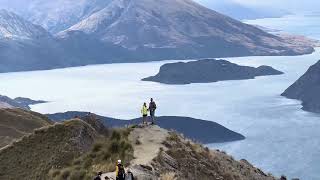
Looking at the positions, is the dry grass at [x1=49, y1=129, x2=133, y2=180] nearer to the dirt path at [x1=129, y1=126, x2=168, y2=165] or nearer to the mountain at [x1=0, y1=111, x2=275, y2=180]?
the mountain at [x1=0, y1=111, x2=275, y2=180]

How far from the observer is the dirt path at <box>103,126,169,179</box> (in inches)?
1390

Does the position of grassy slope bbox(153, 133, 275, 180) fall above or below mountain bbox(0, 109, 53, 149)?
above

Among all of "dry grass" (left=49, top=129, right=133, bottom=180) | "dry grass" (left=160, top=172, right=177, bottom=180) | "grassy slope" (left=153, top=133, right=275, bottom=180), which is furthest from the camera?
"grassy slope" (left=153, top=133, right=275, bottom=180)

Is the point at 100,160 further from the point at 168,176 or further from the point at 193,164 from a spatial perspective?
the point at 168,176

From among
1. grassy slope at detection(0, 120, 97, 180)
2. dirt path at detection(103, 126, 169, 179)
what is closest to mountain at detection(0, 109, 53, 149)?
grassy slope at detection(0, 120, 97, 180)

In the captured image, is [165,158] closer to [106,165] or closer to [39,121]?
[106,165]

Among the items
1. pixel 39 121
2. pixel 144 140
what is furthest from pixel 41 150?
pixel 39 121

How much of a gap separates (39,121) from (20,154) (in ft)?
144

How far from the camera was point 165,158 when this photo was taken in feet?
120

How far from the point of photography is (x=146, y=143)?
40375mm

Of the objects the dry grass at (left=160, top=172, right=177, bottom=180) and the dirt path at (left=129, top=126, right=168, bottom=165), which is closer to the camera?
the dry grass at (left=160, top=172, right=177, bottom=180)

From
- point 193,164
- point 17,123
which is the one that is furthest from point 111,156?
point 17,123

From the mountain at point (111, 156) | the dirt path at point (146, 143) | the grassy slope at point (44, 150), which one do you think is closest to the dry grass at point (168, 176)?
the mountain at point (111, 156)

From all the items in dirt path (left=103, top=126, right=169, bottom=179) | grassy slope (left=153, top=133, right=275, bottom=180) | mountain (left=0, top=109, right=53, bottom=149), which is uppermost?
dirt path (left=103, top=126, right=169, bottom=179)
